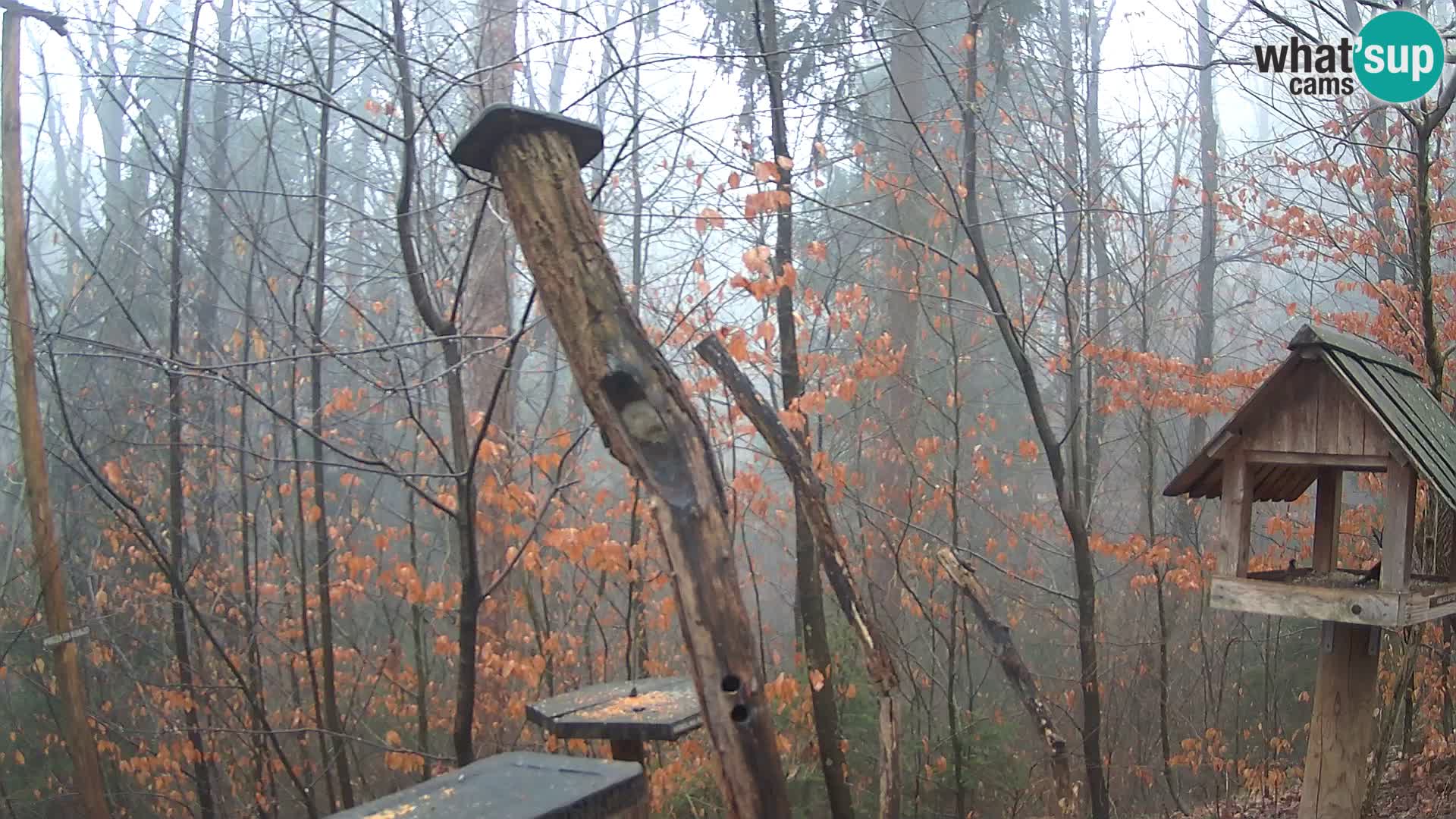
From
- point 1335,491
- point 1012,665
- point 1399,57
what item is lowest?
point 1012,665

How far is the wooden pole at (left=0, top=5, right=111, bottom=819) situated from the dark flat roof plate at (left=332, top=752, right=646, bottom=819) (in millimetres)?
4032

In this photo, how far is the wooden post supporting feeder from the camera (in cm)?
359

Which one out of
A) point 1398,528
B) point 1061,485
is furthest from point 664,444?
point 1061,485

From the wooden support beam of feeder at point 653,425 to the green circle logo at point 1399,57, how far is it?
5038mm

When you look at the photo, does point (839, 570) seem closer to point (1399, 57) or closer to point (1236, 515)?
point (1236, 515)

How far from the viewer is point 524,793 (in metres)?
2.55

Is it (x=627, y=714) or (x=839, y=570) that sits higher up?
(x=839, y=570)

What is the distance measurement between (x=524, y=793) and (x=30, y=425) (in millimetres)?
4657

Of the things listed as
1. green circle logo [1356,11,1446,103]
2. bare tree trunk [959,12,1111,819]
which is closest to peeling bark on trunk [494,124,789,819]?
bare tree trunk [959,12,1111,819]

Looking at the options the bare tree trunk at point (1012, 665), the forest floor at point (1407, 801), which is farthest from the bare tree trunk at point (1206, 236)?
the bare tree trunk at point (1012, 665)

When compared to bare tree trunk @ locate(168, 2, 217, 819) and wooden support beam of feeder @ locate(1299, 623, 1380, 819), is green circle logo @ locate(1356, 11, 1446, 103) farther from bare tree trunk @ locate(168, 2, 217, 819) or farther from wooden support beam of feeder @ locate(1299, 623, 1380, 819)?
bare tree trunk @ locate(168, 2, 217, 819)

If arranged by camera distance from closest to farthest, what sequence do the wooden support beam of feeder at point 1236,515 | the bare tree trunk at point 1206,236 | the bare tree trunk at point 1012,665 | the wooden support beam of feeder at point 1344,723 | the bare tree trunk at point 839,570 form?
1. the wooden support beam of feeder at point 1236,515
2. the wooden support beam of feeder at point 1344,723
3. the bare tree trunk at point 839,570
4. the bare tree trunk at point 1012,665
5. the bare tree trunk at point 1206,236

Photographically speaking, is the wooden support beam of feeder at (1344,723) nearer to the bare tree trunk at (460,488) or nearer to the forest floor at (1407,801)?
the forest floor at (1407,801)

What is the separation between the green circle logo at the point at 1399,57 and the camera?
5738 millimetres
